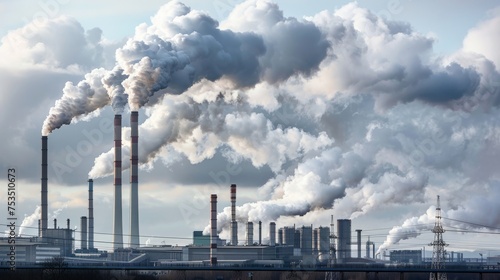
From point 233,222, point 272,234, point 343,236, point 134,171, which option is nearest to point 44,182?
point 134,171

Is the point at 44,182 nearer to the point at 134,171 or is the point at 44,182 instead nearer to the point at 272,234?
the point at 134,171

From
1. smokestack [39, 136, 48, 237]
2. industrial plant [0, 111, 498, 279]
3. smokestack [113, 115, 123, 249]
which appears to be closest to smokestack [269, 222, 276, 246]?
industrial plant [0, 111, 498, 279]

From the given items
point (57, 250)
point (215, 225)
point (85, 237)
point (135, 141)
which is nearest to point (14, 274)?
point (135, 141)

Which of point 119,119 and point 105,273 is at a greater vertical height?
point 119,119

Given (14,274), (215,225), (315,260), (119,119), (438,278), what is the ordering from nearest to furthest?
(14,274)
(438,278)
(119,119)
(215,225)
(315,260)

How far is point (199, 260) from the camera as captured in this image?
154 m

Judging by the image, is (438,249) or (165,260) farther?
(165,260)

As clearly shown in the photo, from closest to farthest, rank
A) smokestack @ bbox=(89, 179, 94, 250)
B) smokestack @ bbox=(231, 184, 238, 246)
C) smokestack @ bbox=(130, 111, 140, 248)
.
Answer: smokestack @ bbox=(130, 111, 140, 248) < smokestack @ bbox=(231, 184, 238, 246) < smokestack @ bbox=(89, 179, 94, 250)

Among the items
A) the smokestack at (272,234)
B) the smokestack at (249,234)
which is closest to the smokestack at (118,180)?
the smokestack at (249,234)

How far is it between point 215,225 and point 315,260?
67.5 feet

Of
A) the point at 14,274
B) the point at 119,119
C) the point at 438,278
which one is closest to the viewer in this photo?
the point at 14,274

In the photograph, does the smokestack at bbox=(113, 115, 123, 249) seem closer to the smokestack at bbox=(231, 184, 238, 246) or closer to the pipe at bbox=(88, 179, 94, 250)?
the smokestack at bbox=(231, 184, 238, 246)

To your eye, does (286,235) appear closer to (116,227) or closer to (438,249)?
(116,227)

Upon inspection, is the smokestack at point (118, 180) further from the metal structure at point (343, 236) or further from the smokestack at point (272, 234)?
the metal structure at point (343, 236)
